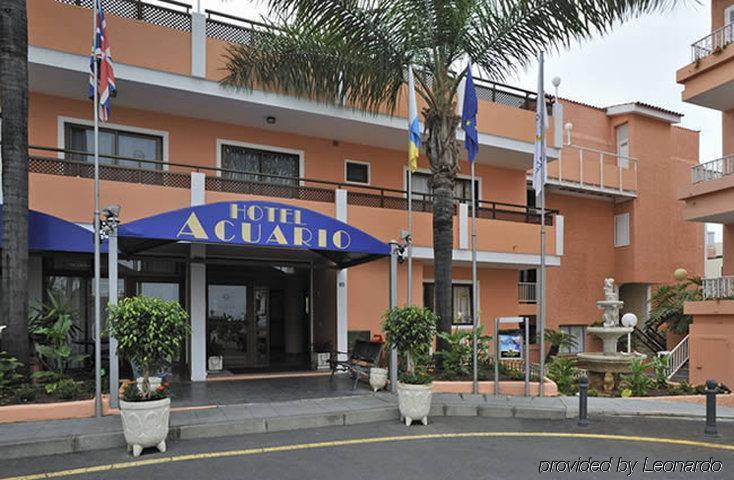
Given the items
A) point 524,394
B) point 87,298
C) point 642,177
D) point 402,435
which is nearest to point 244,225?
point 402,435

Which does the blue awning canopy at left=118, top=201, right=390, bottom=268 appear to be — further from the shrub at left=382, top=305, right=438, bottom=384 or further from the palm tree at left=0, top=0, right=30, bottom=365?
the shrub at left=382, top=305, right=438, bottom=384

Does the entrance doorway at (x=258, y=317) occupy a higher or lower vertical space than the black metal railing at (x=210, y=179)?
lower

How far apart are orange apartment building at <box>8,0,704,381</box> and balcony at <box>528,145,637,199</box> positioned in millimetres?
3780

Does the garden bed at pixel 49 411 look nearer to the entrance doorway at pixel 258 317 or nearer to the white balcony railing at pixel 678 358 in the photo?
the entrance doorway at pixel 258 317

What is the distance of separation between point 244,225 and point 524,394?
6452mm

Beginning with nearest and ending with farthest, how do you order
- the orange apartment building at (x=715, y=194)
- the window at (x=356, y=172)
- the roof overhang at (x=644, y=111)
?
the orange apartment building at (x=715, y=194)
the window at (x=356, y=172)
the roof overhang at (x=644, y=111)

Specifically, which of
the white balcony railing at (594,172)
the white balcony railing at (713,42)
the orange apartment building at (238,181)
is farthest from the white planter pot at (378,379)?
the white balcony railing at (713,42)

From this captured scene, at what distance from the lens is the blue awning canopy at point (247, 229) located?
950 cm

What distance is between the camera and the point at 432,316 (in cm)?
984

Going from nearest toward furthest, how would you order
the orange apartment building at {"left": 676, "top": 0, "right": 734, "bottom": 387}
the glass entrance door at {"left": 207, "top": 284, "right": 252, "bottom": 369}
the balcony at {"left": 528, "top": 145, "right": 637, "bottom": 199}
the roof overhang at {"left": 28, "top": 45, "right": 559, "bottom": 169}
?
the roof overhang at {"left": 28, "top": 45, "right": 559, "bottom": 169} → the glass entrance door at {"left": 207, "top": 284, "right": 252, "bottom": 369} → the orange apartment building at {"left": 676, "top": 0, "right": 734, "bottom": 387} → the balcony at {"left": 528, "top": 145, "right": 637, "bottom": 199}

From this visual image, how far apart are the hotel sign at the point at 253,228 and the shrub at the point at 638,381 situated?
634 centimetres

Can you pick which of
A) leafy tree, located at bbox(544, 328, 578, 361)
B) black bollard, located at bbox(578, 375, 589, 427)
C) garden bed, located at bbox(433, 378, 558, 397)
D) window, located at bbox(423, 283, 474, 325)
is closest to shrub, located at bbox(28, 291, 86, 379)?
garden bed, located at bbox(433, 378, 558, 397)

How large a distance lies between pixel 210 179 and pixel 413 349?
259 inches

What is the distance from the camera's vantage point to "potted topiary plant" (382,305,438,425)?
928 cm
